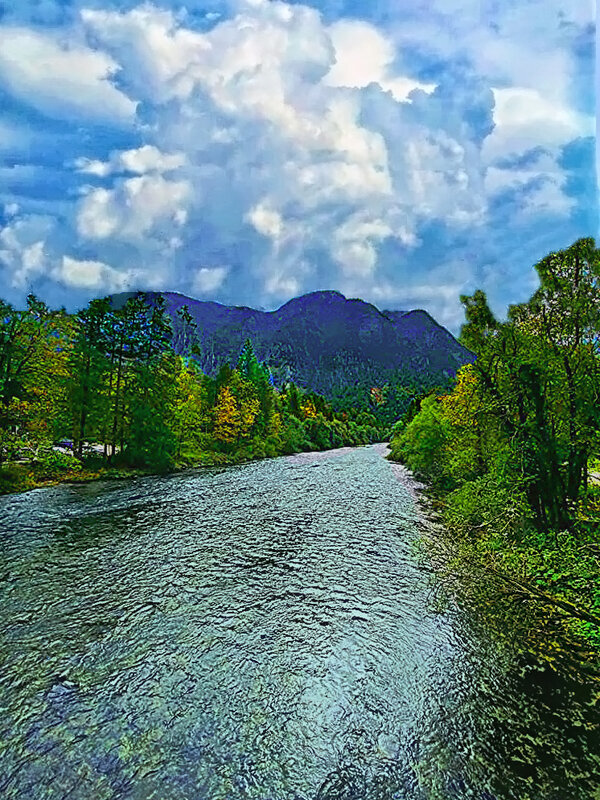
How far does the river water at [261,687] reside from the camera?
265 inches

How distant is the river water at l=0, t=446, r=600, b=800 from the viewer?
22.1 feet

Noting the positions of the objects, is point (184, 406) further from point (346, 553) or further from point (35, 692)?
point (35, 692)

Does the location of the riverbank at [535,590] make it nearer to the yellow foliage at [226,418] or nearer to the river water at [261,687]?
the river water at [261,687]

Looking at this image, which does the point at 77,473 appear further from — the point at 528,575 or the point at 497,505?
the point at 528,575

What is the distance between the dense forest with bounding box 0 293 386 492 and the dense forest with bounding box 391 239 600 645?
1078 inches

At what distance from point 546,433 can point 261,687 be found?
10.9 meters

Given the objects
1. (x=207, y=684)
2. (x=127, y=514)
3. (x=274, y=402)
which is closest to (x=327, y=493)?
(x=127, y=514)

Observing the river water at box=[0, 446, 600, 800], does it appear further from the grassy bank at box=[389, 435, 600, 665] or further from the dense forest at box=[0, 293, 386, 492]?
the dense forest at box=[0, 293, 386, 492]

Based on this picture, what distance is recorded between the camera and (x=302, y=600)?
1369cm

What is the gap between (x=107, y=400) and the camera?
38844mm

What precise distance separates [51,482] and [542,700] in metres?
32.8

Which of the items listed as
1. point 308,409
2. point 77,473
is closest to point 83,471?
point 77,473

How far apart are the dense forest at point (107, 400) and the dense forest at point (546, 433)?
27.4m

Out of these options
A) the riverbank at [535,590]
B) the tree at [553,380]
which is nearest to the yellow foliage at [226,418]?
the riverbank at [535,590]
